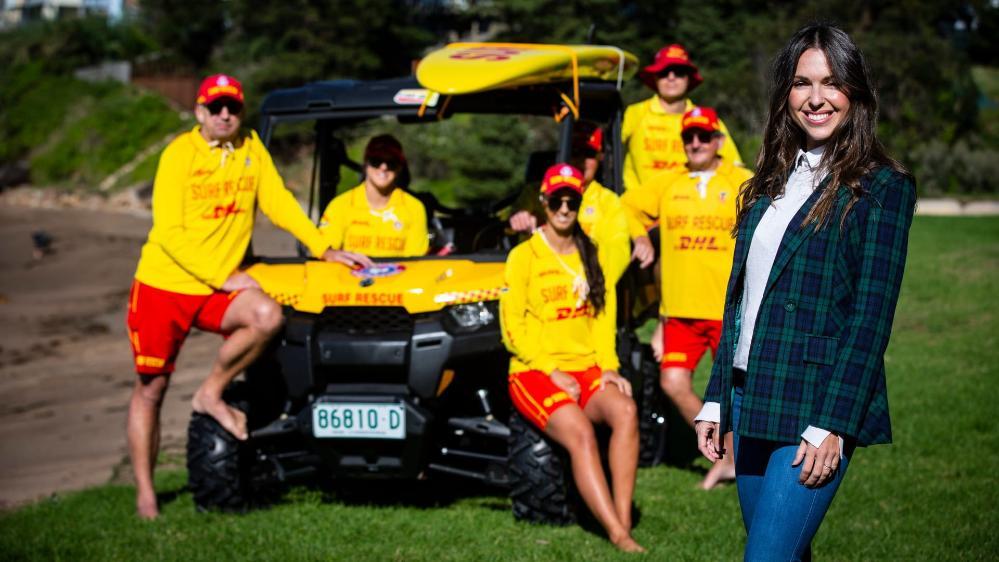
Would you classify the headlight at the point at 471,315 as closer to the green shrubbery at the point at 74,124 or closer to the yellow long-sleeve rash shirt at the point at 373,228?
the yellow long-sleeve rash shirt at the point at 373,228

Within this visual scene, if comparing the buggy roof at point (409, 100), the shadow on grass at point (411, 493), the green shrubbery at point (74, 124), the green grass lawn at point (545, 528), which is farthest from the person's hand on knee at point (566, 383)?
the green shrubbery at point (74, 124)

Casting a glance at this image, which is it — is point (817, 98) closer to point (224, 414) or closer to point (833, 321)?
point (833, 321)

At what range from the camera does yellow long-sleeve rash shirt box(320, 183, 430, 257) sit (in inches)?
297

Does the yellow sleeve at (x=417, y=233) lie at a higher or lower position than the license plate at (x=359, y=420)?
higher

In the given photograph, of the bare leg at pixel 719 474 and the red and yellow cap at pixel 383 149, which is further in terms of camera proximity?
the red and yellow cap at pixel 383 149

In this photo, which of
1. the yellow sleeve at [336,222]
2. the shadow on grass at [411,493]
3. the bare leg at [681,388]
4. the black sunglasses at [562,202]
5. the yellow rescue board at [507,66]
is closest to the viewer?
the black sunglasses at [562,202]

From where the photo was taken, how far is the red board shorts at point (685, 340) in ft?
23.1

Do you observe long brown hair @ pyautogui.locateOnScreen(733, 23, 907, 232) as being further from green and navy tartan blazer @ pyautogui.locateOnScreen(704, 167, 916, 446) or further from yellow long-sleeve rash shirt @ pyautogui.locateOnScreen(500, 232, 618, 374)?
yellow long-sleeve rash shirt @ pyautogui.locateOnScreen(500, 232, 618, 374)

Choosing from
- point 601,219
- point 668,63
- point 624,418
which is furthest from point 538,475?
point 668,63

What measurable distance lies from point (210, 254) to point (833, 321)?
4.23 m

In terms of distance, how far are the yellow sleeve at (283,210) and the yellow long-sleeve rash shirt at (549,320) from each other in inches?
45.4

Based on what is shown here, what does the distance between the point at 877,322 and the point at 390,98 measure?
4.47 meters

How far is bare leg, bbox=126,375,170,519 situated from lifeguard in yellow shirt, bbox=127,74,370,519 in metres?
0.02

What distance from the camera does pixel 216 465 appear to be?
6793mm
